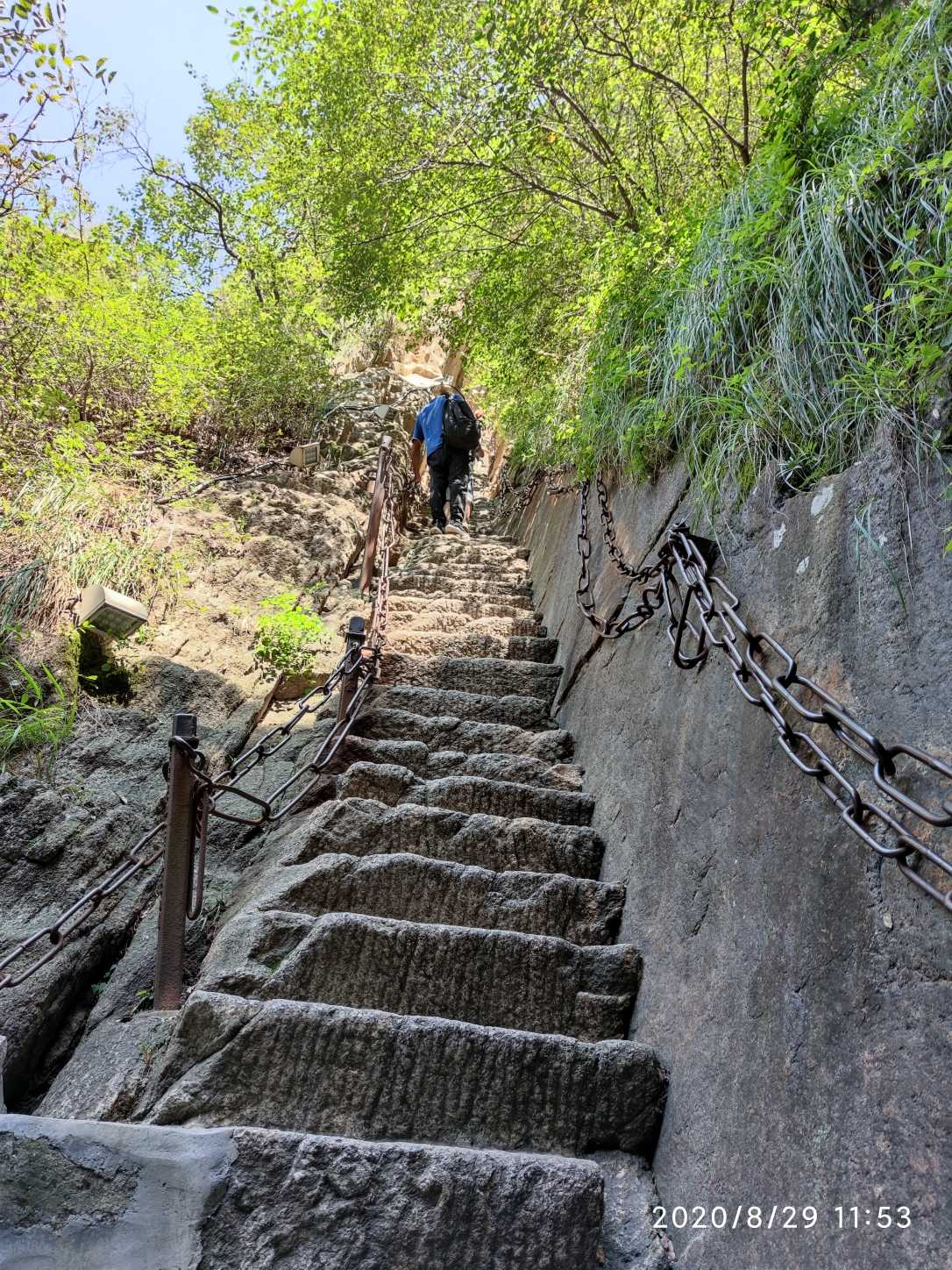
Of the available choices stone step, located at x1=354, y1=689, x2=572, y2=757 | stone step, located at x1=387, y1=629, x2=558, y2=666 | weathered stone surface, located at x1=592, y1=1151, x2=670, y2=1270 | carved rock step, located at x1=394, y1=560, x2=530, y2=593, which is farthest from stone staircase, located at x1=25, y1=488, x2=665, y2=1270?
carved rock step, located at x1=394, y1=560, x2=530, y2=593

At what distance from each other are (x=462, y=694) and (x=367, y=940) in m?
2.02

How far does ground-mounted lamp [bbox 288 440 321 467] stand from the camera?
853 cm

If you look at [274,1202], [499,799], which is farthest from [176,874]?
[499,799]

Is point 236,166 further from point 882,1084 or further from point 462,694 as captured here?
point 882,1084

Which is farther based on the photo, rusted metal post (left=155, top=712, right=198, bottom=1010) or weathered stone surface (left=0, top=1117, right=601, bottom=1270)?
rusted metal post (left=155, top=712, right=198, bottom=1010)

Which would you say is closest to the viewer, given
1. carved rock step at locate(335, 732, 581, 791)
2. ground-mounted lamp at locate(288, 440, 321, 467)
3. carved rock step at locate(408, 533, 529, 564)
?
carved rock step at locate(335, 732, 581, 791)

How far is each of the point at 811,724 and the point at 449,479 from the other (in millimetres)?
6766

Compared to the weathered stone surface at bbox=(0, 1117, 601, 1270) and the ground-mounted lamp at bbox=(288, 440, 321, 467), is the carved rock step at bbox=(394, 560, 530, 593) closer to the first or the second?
the ground-mounted lamp at bbox=(288, 440, 321, 467)

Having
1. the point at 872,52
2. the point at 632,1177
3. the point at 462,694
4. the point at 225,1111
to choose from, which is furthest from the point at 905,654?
the point at 462,694

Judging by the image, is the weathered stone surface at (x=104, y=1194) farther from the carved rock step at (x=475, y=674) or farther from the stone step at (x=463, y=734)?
the carved rock step at (x=475, y=674)

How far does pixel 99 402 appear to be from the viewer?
6.99m

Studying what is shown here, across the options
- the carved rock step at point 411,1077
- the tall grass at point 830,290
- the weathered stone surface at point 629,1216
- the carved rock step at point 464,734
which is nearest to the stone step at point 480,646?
the carved rock step at point 464,734

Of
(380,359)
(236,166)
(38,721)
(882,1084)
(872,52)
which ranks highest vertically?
(236,166)

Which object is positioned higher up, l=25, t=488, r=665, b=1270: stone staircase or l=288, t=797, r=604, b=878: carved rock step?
l=288, t=797, r=604, b=878: carved rock step
